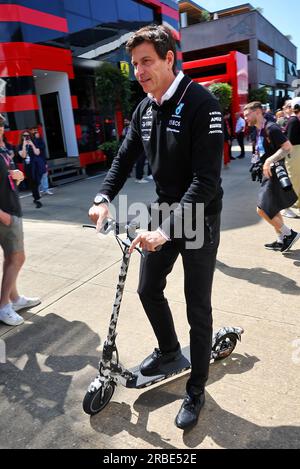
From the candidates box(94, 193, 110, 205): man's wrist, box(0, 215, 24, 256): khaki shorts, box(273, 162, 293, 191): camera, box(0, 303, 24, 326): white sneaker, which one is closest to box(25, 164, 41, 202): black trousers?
box(0, 215, 24, 256): khaki shorts

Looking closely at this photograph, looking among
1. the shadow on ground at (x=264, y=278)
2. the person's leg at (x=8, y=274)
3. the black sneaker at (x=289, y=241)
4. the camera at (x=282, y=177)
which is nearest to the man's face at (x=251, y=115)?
the camera at (x=282, y=177)

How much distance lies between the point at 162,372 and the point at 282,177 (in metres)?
3.04

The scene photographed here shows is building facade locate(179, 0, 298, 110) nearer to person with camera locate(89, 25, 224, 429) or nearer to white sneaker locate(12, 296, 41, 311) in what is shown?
white sneaker locate(12, 296, 41, 311)

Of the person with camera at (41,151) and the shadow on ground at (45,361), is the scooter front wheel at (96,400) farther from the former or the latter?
the person with camera at (41,151)

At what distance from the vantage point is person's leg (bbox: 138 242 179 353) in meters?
2.36

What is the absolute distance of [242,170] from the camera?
12.2 metres

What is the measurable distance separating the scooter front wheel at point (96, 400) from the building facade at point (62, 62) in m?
9.61

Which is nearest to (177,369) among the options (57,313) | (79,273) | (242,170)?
(57,313)

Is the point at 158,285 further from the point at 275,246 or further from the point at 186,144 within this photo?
the point at 275,246

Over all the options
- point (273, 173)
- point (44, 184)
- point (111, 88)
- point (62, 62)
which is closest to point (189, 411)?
point (273, 173)

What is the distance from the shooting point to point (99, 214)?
92.0 inches

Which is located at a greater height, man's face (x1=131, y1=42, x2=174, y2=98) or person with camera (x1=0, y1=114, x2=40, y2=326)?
man's face (x1=131, y1=42, x2=174, y2=98)

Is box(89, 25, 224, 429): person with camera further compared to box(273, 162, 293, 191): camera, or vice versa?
box(273, 162, 293, 191): camera

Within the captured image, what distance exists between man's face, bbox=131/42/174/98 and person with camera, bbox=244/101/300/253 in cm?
281
